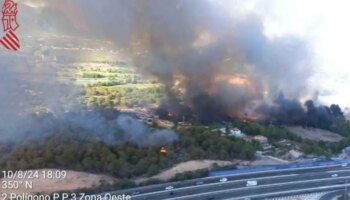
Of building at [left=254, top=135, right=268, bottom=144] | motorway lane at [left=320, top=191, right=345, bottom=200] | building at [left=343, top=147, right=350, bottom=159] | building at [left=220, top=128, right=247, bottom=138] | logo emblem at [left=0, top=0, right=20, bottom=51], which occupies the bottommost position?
motorway lane at [left=320, top=191, right=345, bottom=200]

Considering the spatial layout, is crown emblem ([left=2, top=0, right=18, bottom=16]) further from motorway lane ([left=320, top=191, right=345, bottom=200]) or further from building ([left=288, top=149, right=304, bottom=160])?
motorway lane ([left=320, top=191, right=345, bottom=200])

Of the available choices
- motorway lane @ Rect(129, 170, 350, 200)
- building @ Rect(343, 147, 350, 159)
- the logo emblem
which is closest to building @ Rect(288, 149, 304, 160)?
motorway lane @ Rect(129, 170, 350, 200)

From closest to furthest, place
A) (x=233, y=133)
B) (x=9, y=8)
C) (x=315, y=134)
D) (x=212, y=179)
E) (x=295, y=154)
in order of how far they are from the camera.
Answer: (x=212, y=179), (x=9, y=8), (x=295, y=154), (x=233, y=133), (x=315, y=134)

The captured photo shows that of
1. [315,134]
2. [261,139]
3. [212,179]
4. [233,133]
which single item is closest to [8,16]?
[212,179]

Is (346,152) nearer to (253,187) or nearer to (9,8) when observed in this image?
(253,187)

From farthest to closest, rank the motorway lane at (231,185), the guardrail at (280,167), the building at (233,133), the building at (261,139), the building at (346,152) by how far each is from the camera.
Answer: the building at (233,133)
the building at (261,139)
the building at (346,152)
the guardrail at (280,167)
the motorway lane at (231,185)

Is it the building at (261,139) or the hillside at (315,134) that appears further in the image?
the hillside at (315,134)

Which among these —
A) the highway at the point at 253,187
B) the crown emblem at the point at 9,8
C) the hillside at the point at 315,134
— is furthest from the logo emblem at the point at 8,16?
the hillside at the point at 315,134

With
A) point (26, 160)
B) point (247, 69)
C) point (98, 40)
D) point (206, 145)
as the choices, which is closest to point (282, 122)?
point (247, 69)

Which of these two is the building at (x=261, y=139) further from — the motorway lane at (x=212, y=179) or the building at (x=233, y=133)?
the motorway lane at (x=212, y=179)

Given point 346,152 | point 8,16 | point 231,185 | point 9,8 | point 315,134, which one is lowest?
point 231,185
